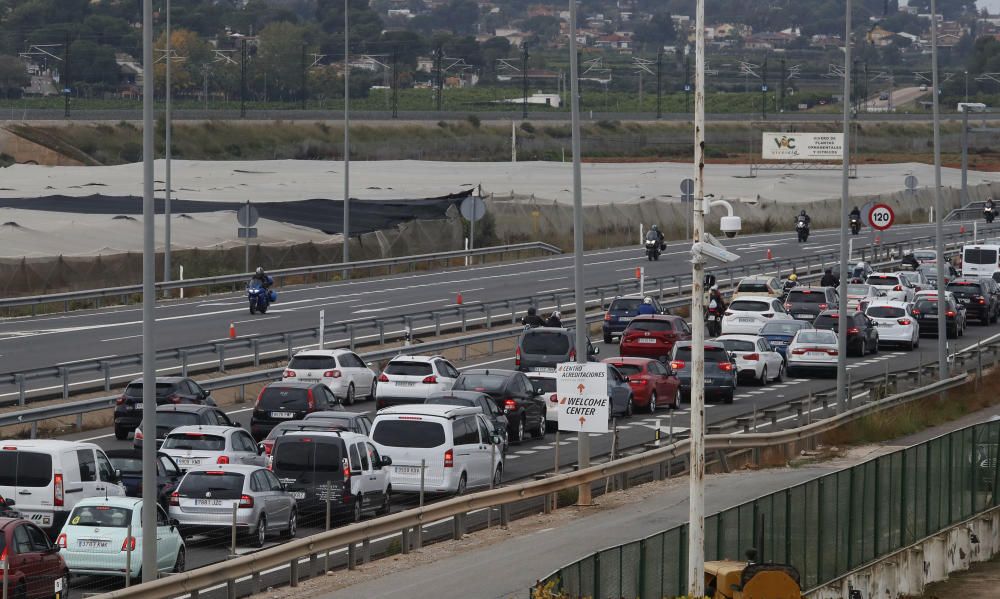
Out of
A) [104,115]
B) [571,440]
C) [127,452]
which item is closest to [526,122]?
[104,115]

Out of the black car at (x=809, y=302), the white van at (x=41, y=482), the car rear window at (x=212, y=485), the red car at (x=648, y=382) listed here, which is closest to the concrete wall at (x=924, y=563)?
the car rear window at (x=212, y=485)

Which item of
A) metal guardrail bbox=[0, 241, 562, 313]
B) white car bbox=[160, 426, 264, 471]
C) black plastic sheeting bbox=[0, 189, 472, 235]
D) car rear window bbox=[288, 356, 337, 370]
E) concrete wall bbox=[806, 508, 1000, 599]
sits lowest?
concrete wall bbox=[806, 508, 1000, 599]

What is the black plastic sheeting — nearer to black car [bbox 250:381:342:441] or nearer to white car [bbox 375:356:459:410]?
white car [bbox 375:356:459:410]

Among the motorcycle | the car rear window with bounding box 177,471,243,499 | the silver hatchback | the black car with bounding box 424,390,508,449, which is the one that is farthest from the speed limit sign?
the car rear window with bounding box 177,471,243,499

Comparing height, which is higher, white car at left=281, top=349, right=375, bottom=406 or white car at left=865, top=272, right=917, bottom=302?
white car at left=865, top=272, right=917, bottom=302

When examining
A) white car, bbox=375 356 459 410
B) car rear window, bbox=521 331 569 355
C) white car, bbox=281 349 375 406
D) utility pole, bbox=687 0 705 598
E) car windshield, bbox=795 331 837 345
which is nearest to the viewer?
utility pole, bbox=687 0 705 598

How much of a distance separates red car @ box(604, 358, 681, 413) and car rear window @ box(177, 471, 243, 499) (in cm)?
1619

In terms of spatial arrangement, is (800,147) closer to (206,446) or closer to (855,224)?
(855,224)

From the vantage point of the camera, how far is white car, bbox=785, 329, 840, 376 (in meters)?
46.2

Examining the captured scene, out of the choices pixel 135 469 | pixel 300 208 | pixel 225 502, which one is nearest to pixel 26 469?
pixel 135 469

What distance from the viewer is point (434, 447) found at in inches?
1117

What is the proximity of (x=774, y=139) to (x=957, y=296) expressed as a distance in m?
87.8

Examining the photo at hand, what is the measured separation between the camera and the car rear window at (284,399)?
34.2 m

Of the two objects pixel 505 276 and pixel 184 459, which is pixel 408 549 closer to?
pixel 184 459
